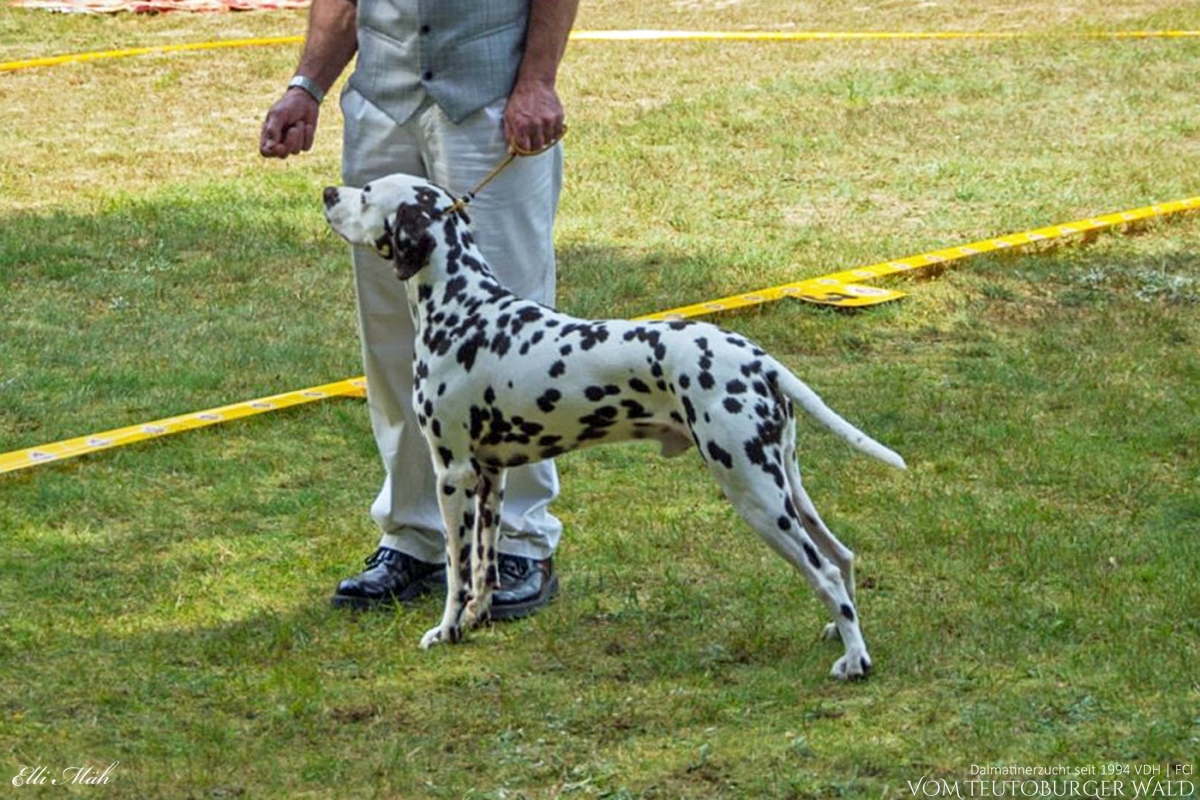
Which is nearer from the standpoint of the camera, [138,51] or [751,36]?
[138,51]

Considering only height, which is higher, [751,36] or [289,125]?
[289,125]

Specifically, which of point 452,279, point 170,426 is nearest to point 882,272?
point 170,426

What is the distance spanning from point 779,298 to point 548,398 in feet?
14.2

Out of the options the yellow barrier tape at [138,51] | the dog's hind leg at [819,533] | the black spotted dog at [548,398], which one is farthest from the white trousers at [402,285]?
the yellow barrier tape at [138,51]

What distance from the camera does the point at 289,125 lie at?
19.2ft

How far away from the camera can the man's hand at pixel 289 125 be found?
231 inches

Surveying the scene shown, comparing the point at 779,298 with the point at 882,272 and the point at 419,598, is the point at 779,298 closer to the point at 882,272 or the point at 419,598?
the point at 882,272

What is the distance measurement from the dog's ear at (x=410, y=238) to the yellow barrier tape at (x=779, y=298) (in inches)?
93.0

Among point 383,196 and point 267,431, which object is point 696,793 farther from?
point 267,431

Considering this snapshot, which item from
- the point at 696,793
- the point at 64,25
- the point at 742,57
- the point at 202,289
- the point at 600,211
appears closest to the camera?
the point at 696,793

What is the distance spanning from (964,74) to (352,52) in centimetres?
995

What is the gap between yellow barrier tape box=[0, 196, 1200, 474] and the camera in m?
7.44

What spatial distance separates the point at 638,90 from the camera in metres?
14.8

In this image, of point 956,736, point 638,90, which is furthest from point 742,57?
point 956,736
